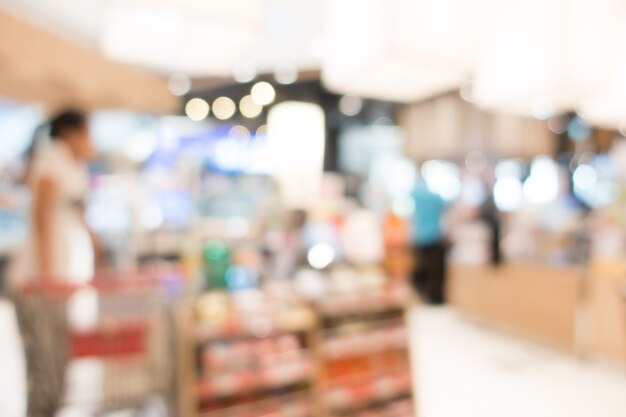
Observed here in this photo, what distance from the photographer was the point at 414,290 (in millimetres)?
7648

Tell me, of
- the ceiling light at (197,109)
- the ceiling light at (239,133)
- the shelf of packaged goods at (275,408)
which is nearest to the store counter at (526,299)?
the shelf of packaged goods at (275,408)

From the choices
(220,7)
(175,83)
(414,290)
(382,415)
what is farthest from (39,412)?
(175,83)

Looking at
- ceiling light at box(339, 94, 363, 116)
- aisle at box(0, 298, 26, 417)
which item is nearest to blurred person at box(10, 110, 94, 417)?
aisle at box(0, 298, 26, 417)

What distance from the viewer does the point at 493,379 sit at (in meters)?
4.20

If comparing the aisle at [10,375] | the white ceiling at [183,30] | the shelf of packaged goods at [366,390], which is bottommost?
the aisle at [10,375]

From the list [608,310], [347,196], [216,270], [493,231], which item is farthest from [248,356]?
[347,196]

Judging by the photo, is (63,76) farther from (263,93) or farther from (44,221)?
(263,93)

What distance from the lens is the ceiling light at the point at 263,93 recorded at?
968 centimetres

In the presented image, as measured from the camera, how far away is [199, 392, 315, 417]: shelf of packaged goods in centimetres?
239

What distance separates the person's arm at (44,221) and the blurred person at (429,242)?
566cm

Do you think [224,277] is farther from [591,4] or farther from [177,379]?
[591,4]

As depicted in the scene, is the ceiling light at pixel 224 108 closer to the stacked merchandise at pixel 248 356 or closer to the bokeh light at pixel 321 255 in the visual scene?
the bokeh light at pixel 321 255

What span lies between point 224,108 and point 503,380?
7433 mm

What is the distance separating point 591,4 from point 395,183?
8597 millimetres
